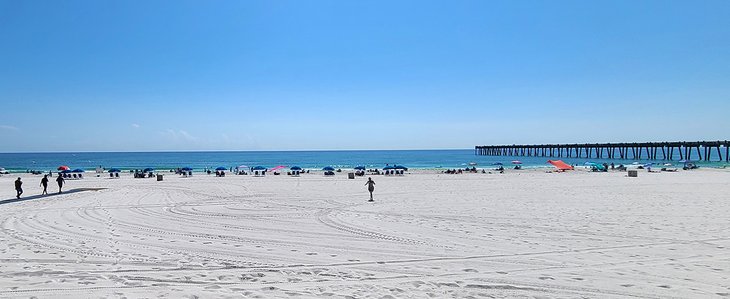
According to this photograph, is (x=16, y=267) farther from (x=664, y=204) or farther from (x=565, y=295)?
(x=664, y=204)

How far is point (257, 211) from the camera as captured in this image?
15.0m

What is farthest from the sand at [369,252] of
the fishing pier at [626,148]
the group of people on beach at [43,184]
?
the fishing pier at [626,148]

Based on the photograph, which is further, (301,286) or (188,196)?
(188,196)

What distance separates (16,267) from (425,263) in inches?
245

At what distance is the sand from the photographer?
19.9 ft

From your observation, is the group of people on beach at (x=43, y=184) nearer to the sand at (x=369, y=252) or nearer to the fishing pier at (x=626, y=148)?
the sand at (x=369, y=252)

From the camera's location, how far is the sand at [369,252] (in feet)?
19.9

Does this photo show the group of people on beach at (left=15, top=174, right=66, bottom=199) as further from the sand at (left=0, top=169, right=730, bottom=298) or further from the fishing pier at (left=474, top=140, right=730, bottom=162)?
the fishing pier at (left=474, top=140, right=730, bottom=162)

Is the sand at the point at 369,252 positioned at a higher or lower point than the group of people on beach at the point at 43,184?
lower

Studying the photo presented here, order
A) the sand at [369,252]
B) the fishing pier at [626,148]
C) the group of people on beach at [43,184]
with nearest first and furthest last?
the sand at [369,252], the group of people on beach at [43,184], the fishing pier at [626,148]

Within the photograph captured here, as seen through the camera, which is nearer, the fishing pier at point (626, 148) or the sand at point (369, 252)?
the sand at point (369, 252)

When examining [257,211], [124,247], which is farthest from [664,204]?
[124,247]

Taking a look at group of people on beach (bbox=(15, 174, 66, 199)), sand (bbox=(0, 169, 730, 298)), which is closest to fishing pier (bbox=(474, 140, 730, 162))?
sand (bbox=(0, 169, 730, 298))

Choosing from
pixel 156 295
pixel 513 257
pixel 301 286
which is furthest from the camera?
pixel 513 257
